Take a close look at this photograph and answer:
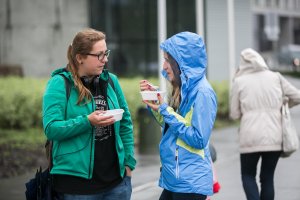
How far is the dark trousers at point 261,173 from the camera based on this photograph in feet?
24.0

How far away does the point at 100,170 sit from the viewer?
4676 millimetres

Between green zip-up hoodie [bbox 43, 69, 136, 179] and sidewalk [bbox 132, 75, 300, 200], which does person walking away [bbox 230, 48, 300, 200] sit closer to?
sidewalk [bbox 132, 75, 300, 200]

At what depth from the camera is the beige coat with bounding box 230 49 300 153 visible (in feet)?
23.6

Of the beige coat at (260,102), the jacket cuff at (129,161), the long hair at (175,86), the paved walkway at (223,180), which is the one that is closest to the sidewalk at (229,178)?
the paved walkway at (223,180)

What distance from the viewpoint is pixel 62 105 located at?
4.61 meters

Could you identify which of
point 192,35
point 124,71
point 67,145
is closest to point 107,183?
point 67,145

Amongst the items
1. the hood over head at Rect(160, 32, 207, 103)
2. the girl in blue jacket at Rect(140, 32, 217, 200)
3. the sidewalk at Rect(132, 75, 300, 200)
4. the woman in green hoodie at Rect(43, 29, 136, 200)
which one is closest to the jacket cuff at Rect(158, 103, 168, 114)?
the girl in blue jacket at Rect(140, 32, 217, 200)

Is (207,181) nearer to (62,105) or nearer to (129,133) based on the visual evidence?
(129,133)

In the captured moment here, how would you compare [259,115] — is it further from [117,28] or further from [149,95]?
[117,28]

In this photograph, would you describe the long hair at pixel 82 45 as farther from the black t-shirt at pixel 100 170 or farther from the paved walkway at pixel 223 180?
the paved walkway at pixel 223 180

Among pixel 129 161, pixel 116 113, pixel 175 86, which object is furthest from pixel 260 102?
pixel 116 113

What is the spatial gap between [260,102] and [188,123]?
253 centimetres

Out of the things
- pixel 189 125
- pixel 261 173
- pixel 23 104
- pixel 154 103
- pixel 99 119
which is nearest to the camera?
pixel 99 119

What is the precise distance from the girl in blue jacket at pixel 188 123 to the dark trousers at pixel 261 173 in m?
2.45
